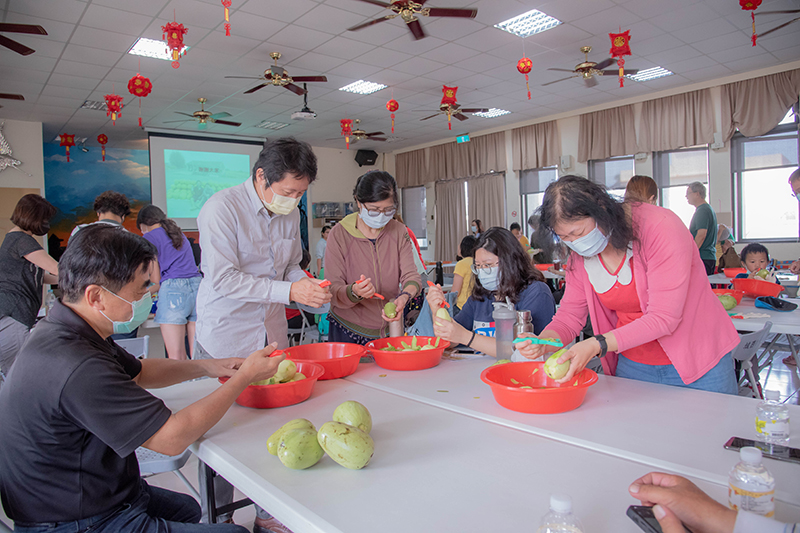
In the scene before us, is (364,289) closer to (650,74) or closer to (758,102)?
(650,74)

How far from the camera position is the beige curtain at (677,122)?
7.41 m

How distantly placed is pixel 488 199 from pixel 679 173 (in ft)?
11.8

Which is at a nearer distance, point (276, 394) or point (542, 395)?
point (542, 395)

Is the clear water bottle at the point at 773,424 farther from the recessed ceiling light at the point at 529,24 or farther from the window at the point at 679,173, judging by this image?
the window at the point at 679,173

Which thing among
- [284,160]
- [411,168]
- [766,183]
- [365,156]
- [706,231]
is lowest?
[706,231]

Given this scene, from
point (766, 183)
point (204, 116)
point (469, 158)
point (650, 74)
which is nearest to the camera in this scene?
point (650, 74)

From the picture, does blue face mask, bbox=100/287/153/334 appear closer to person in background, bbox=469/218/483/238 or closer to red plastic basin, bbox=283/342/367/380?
red plastic basin, bbox=283/342/367/380

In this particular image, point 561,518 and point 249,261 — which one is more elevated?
point 249,261

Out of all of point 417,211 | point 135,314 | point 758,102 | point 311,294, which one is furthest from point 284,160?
point 417,211

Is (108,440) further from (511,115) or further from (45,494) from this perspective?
(511,115)

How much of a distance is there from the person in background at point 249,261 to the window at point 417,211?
10.0 m

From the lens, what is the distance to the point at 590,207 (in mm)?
1518

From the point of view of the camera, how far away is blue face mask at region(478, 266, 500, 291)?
235cm

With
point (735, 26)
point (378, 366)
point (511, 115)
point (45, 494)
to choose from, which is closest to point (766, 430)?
point (378, 366)
